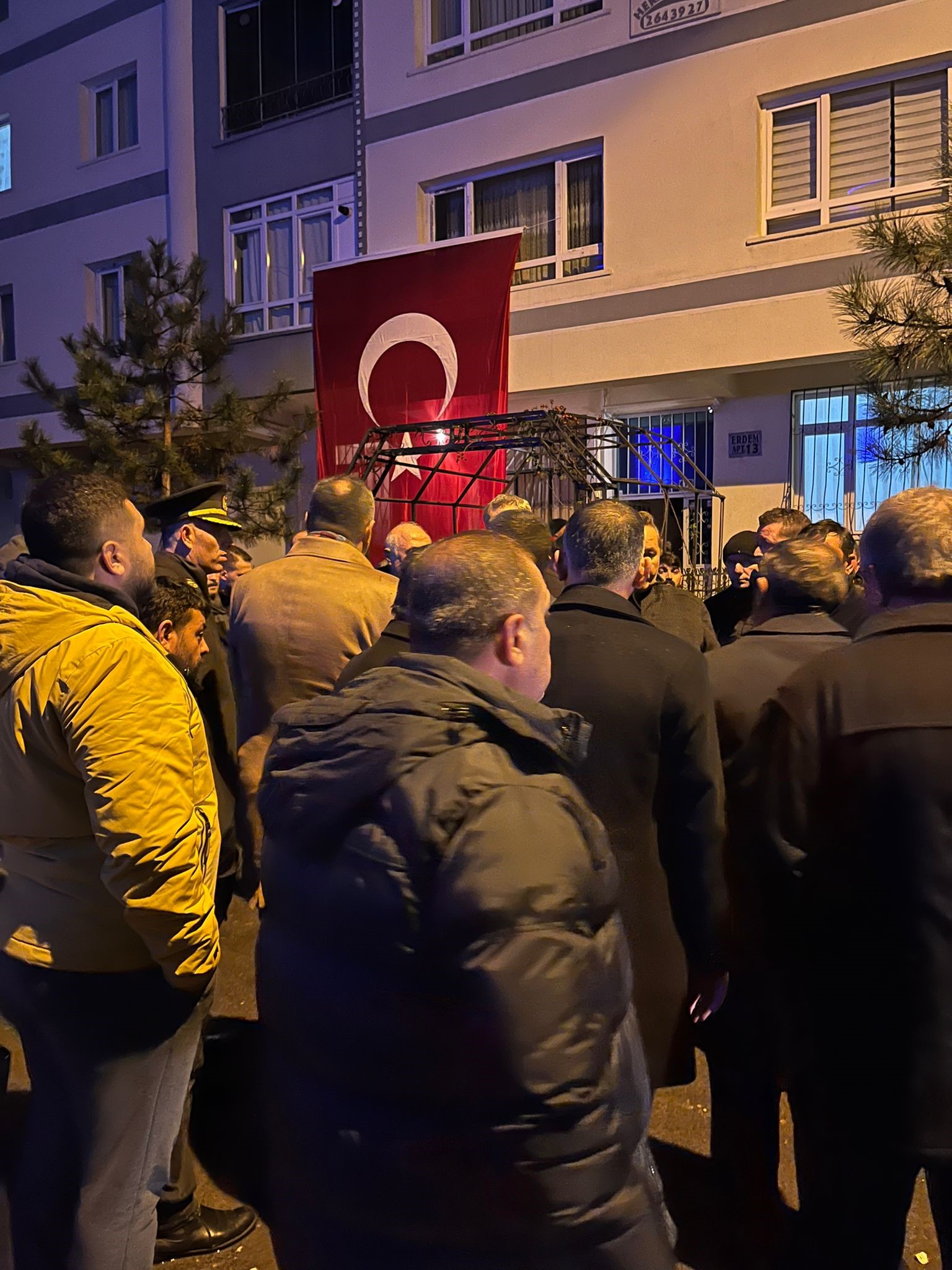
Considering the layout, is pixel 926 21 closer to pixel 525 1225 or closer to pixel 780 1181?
pixel 780 1181

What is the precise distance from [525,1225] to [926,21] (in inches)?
468

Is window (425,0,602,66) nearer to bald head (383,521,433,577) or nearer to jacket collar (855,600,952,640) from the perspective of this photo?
bald head (383,521,433,577)

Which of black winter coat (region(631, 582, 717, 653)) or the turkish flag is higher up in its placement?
the turkish flag

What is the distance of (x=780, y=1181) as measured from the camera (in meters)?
3.12

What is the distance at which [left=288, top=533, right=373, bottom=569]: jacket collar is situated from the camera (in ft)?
12.7

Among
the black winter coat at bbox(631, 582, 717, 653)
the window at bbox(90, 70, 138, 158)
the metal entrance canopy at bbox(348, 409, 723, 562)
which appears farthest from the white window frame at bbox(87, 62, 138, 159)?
the black winter coat at bbox(631, 582, 717, 653)

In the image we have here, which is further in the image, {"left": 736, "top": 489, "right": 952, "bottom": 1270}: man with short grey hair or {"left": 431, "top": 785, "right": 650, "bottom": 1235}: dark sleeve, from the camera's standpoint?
{"left": 736, "top": 489, "right": 952, "bottom": 1270}: man with short grey hair

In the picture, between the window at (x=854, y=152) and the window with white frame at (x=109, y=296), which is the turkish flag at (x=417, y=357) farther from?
the window with white frame at (x=109, y=296)

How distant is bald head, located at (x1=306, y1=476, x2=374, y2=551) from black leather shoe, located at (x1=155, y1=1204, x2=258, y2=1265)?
2349mm

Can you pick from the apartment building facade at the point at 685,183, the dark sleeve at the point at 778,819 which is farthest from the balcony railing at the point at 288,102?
the dark sleeve at the point at 778,819

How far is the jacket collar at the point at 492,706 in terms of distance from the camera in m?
1.39

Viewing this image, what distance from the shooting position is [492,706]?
4.60ft

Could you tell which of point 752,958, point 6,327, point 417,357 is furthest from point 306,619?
point 6,327

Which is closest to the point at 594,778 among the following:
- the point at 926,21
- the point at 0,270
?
the point at 926,21
